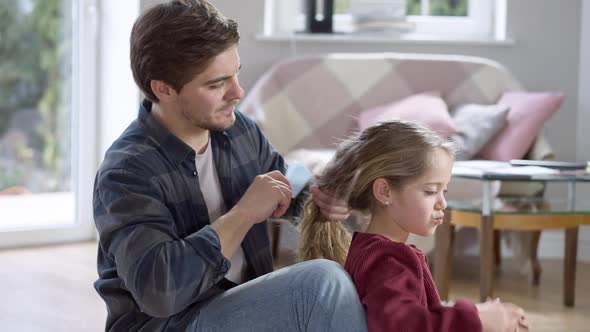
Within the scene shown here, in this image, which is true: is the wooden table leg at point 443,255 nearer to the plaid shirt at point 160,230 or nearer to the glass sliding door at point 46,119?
the plaid shirt at point 160,230

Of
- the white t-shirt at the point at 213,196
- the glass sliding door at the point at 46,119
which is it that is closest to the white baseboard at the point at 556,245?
the glass sliding door at the point at 46,119

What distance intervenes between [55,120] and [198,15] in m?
2.84

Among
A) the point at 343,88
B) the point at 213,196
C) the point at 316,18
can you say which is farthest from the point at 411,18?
the point at 213,196

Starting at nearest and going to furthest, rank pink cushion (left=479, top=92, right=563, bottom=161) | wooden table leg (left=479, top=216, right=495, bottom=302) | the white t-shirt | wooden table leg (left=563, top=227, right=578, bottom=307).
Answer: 1. the white t-shirt
2. wooden table leg (left=479, top=216, right=495, bottom=302)
3. wooden table leg (left=563, top=227, right=578, bottom=307)
4. pink cushion (left=479, top=92, right=563, bottom=161)

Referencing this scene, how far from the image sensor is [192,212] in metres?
1.77

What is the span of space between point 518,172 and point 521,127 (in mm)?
930

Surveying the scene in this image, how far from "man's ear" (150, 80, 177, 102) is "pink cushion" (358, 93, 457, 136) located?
214 centimetres

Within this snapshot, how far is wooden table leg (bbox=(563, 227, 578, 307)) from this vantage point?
3.36 metres

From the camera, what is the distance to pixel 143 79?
178 cm

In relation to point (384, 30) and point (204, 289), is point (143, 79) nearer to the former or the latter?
point (204, 289)

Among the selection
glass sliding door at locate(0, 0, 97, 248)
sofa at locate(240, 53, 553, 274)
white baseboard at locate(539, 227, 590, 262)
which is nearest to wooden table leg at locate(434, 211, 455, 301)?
sofa at locate(240, 53, 553, 274)

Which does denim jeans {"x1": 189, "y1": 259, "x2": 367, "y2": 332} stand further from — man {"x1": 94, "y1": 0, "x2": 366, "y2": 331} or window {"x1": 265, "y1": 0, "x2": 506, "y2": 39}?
window {"x1": 265, "y1": 0, "x2": 506, "y2": 39}

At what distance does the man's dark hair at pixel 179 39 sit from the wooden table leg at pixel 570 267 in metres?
1.98

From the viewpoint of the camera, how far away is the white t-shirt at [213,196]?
1834mm
